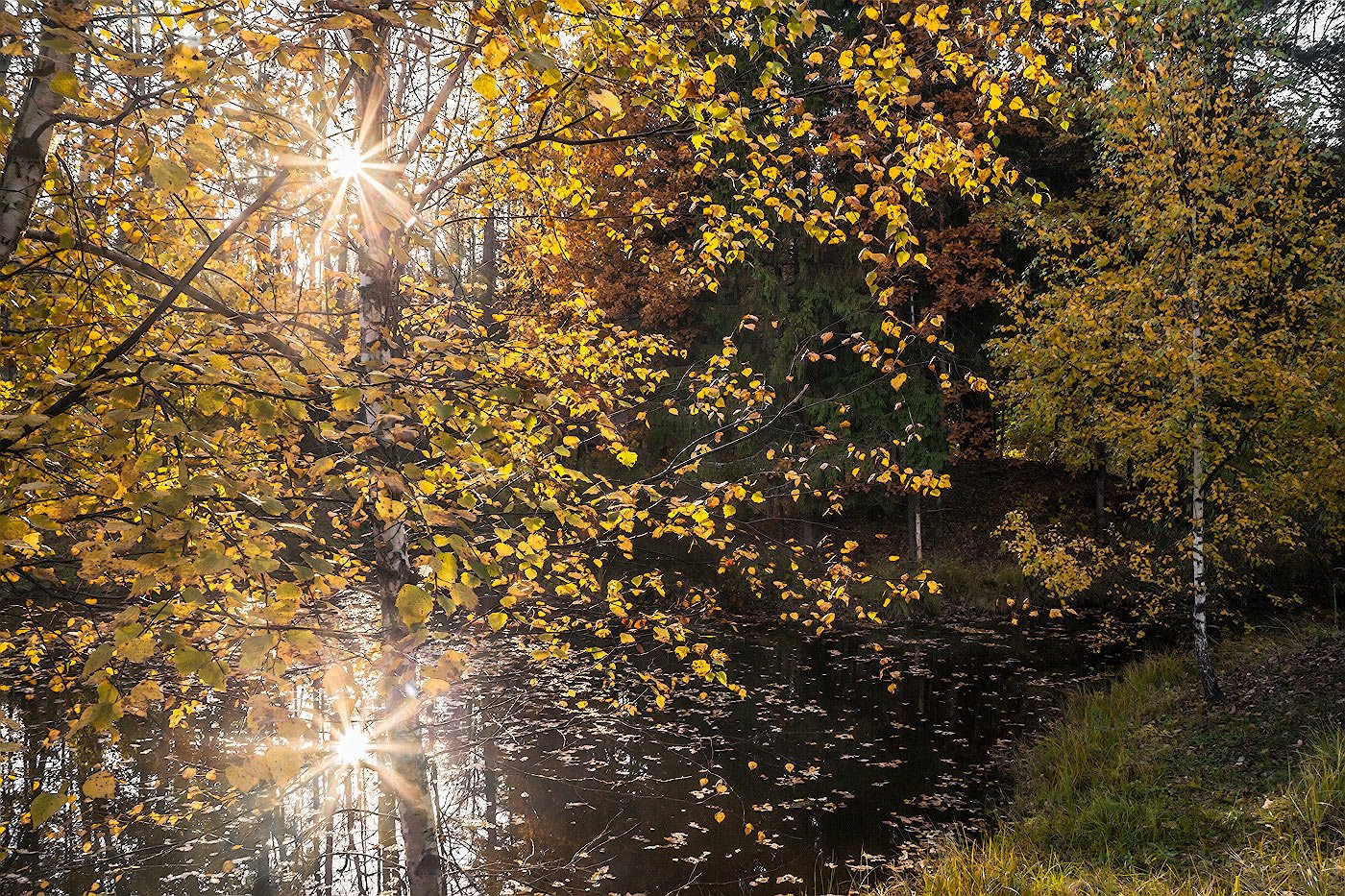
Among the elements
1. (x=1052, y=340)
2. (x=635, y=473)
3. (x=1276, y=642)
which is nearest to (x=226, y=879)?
(x=1052, y=340)

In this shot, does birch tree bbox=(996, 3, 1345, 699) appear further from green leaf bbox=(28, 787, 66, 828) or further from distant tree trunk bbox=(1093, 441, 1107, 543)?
green leaf bbox=(28, 787, 66, 828)

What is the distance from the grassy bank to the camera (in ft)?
16.4

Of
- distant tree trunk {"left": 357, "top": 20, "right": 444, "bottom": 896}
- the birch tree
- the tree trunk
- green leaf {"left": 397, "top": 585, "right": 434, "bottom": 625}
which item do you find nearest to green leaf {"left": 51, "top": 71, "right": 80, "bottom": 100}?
the tree trunk

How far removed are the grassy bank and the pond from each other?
0.90 metres

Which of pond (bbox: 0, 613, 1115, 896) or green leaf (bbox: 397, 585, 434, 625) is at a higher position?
green leaf (bbox: 397, 585, 434, 625)

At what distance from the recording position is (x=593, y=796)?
8453 mm

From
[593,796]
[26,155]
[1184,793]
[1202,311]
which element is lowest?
[593,796]

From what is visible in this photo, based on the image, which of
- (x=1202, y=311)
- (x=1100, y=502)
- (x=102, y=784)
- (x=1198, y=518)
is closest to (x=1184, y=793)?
(x=1198, y=518)

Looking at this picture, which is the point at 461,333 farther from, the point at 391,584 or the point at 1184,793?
the point at 1184,793

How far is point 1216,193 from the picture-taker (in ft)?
30.3

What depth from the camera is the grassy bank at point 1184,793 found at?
5.00 m

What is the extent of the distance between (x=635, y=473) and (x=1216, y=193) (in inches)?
527

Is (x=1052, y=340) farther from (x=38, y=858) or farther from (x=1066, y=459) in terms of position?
(x=38, y=858)

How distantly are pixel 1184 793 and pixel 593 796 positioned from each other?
223 inches
